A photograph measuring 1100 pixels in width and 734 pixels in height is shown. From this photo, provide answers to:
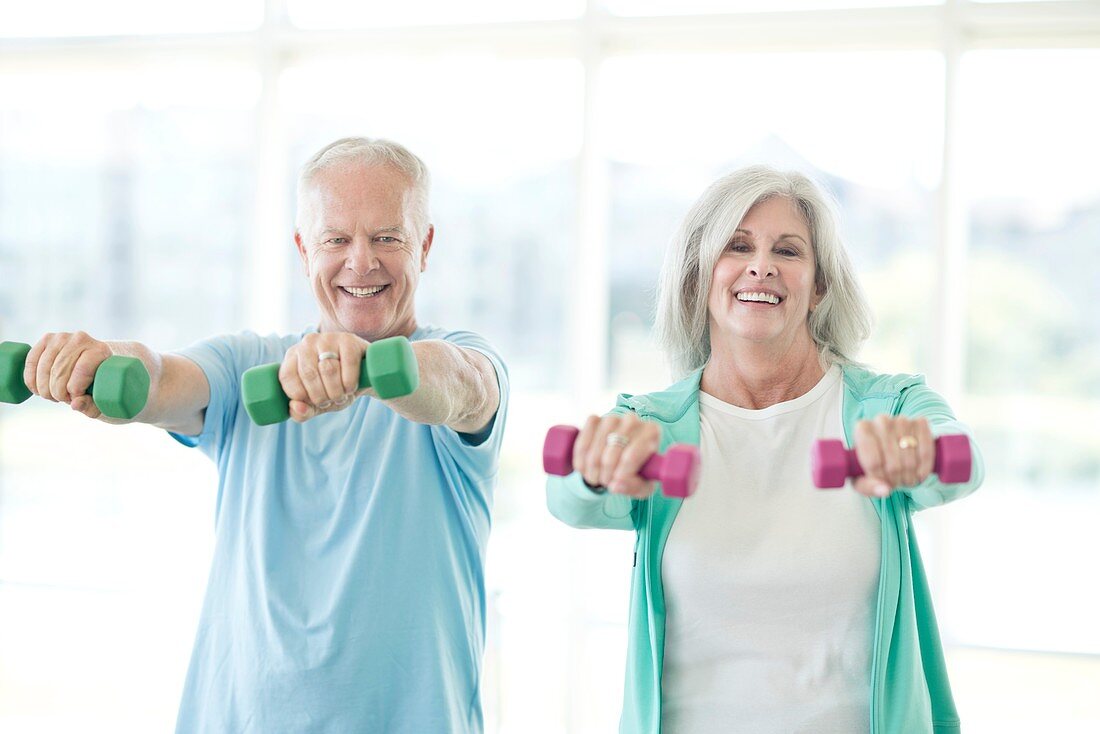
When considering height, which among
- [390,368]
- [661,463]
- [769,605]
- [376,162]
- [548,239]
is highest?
[548,239]

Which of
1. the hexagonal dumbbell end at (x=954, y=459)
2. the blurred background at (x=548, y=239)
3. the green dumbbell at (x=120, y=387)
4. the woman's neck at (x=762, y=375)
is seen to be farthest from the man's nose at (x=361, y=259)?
the blurred background at (x=548, y=239)

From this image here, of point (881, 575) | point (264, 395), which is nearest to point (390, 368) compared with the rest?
point (264, 395)

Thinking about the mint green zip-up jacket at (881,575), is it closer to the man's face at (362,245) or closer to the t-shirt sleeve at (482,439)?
the t-shirt sleeve at (482,439)

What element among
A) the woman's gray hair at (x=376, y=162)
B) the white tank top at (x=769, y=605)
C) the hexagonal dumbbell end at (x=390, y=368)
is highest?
the woman's gray hair at (x=376, y=162)

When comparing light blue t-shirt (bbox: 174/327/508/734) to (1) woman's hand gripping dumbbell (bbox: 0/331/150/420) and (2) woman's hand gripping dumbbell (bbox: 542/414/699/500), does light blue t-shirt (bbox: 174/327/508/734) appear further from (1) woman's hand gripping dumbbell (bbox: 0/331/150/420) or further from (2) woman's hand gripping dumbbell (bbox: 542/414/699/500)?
(2) woman's hand gripping dumbbell (bbox: 542/414/699/500)

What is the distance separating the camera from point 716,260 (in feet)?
5.36

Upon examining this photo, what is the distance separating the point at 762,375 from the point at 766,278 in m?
0.16

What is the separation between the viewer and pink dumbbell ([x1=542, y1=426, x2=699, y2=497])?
121 centimetres

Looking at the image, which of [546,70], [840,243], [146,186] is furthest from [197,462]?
[840,243]

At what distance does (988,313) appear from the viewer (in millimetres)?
3207

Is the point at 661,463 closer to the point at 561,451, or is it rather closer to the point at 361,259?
the point at 561,451

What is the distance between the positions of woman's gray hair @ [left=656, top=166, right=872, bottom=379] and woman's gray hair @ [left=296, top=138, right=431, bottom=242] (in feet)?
1.43

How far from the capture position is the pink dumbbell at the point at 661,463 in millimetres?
1214

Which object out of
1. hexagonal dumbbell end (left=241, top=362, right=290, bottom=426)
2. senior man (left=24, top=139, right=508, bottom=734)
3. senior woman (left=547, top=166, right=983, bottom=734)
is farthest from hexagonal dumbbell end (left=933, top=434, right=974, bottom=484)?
hexagonal dumbbell end (left=241, top=362, right=290, bottom=426)
